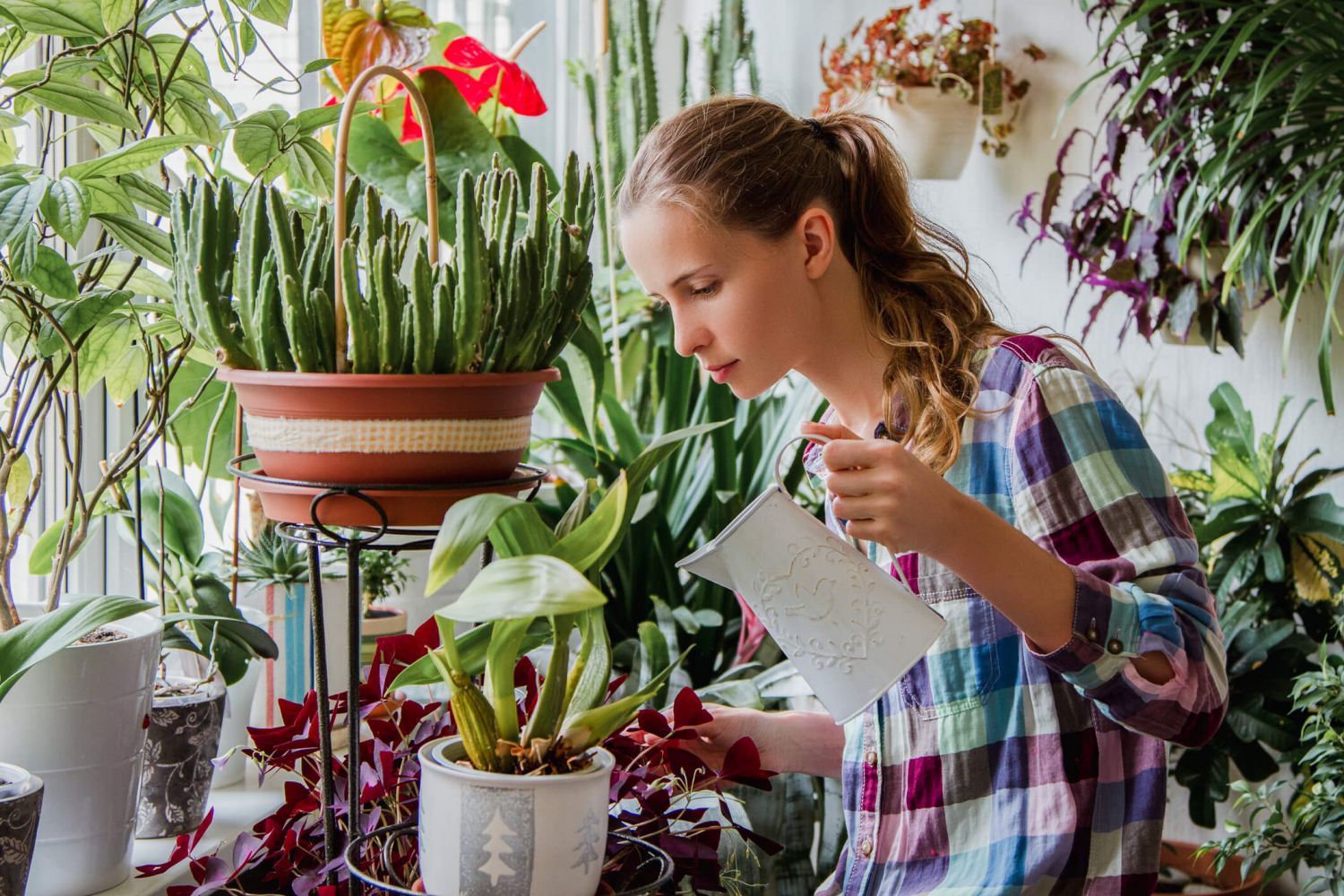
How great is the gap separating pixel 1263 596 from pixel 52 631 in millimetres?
1805

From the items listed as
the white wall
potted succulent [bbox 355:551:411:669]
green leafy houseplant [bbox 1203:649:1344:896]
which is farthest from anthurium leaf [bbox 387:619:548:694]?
the white wall

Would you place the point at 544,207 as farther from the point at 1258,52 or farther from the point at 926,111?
the point at 926,111

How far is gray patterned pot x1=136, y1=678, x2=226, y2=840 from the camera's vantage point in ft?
3.47

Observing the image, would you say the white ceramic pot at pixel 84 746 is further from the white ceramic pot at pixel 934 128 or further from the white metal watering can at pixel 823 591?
the white ceramic pot at pixel 934 128

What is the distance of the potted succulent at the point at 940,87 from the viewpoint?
242 cm

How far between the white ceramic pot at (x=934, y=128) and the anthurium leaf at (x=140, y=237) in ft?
5.94

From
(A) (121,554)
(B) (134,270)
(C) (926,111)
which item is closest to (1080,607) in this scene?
(B) (134,270)

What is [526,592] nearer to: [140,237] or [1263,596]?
[140,237]

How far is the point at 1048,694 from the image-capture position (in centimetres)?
93

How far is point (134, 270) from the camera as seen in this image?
102 centimetres

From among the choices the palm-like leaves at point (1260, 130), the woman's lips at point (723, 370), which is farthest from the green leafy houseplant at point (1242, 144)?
the woman's lips at point (723, 370)

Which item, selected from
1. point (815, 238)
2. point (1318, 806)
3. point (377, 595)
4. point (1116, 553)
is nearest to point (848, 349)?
point (815, 238)

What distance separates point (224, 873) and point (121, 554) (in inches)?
36.4

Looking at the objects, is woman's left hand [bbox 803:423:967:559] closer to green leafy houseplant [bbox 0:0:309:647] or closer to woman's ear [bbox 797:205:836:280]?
woman's ear [bbox 797:205:836:280]
